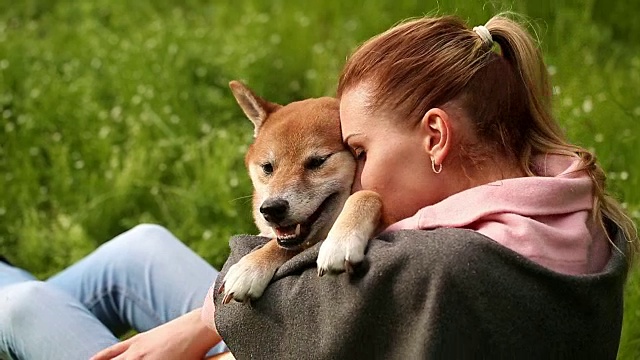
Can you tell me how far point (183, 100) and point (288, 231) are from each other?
8.93 feet

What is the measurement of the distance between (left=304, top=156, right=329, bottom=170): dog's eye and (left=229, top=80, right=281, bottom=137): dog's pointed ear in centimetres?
34

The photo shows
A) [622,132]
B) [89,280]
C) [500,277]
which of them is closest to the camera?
[500,277]

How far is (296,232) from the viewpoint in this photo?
7.47ft

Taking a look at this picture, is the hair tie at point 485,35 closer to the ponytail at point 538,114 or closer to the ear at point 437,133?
the ponytail at point 538,114

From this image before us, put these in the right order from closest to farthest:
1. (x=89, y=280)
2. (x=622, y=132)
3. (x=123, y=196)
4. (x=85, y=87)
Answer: (x=89, y=280) → (x=622, y=132) → (x=123, y=196) → (x=85, y=87)

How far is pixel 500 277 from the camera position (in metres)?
1.79

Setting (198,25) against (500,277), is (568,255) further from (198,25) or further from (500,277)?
(198,25)

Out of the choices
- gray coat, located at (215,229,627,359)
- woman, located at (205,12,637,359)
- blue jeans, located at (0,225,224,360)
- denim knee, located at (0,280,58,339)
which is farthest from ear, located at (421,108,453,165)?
denim knee, located at (0,280,58,339)

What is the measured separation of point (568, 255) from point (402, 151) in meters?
0.41

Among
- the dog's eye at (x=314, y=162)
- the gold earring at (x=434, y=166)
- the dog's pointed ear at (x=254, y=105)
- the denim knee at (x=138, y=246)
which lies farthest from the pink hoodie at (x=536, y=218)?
the denim knee at (x=138, y=246)

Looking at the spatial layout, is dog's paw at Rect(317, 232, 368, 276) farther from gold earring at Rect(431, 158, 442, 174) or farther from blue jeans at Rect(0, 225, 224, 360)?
blue jeans at Rect(0, 225, 224, 360)

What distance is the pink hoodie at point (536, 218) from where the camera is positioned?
72.7 inches

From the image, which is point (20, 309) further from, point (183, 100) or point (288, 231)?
point (183, 100)

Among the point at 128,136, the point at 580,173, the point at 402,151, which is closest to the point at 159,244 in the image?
the point at 402,151
